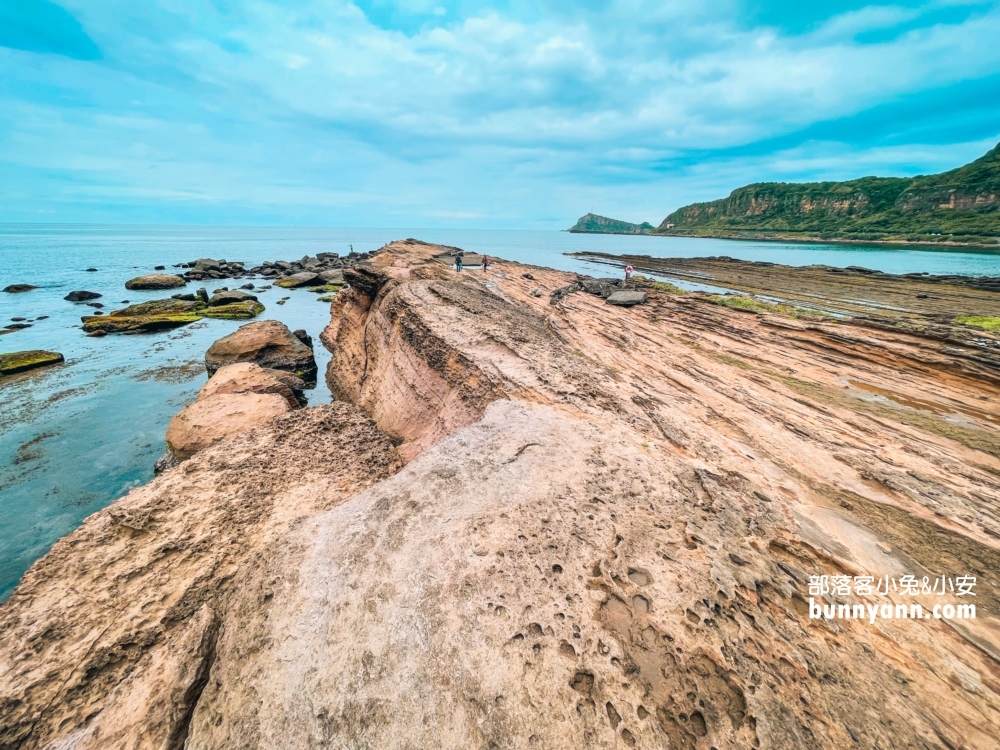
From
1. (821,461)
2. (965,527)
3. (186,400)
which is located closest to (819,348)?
(821,461)

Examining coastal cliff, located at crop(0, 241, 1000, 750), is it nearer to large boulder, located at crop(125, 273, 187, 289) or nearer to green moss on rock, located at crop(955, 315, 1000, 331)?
green moss on rock, located at crop(955, 315, 1000, 331)

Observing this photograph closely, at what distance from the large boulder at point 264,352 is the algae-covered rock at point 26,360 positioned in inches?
295

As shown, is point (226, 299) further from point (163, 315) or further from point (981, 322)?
point (981, 322)

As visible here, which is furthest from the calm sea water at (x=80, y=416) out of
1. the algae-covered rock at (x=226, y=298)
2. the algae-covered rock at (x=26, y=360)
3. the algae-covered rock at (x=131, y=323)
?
the algae-covered rock at (x=226, y=298)

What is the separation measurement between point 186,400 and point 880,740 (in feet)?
57.3

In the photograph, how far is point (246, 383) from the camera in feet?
35.6

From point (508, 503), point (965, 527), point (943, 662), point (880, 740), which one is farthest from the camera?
point (965, 527)

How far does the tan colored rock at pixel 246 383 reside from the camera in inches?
417

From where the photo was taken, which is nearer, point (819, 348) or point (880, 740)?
point (880, 740)

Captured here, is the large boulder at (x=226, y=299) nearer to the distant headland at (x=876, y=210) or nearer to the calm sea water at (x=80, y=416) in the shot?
the calm sea water at (x=80, y=416)

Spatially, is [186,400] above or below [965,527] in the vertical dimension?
below

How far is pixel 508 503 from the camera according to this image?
170 inches

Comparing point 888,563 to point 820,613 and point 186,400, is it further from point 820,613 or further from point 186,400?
point 186,400

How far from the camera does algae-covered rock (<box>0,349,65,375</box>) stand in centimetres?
1604
